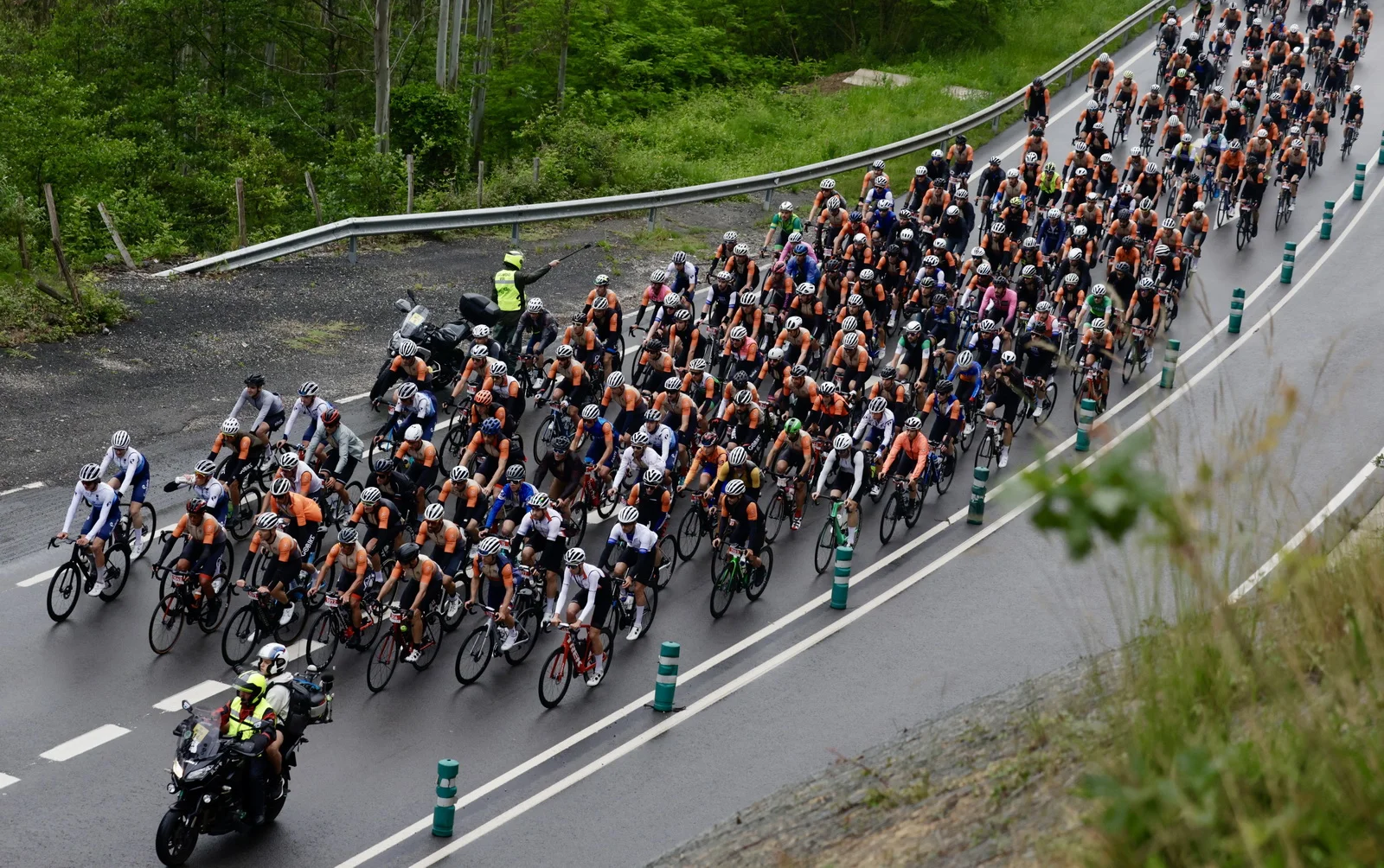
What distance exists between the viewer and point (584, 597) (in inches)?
617

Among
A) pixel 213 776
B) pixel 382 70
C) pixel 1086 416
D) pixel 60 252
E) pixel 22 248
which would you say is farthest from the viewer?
pixel 382 70

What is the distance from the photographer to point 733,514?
57.6ft

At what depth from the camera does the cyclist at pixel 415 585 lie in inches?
602

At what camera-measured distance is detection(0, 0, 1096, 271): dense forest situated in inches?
1188

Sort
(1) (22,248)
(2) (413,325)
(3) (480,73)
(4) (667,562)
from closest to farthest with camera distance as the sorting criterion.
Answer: (4) (667,562), (2) (413,325), (1) (22,248), (3) (480,73)

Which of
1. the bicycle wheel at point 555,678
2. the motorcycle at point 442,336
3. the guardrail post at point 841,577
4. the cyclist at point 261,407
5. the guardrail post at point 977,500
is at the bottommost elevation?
the bicycle wheel at point 555,678

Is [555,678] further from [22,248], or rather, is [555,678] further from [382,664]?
[22,248]

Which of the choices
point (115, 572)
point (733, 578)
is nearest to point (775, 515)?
point (733, 578)

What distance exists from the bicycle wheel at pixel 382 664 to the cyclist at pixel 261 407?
4.07m

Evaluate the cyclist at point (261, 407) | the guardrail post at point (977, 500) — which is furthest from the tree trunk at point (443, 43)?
the guardrail post at point (977, 500)

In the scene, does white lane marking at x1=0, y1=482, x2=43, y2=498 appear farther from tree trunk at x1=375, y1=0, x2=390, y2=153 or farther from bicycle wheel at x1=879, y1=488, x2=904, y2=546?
tree trunk at x1=375, y1=0, x2=390, y2=153

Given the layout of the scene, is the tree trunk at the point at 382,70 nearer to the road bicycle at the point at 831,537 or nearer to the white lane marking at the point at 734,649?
the white lane marking at the point at 734,649

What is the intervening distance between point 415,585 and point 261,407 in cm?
435

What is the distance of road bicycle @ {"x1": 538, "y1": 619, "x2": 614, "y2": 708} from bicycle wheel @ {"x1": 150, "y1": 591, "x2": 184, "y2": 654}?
12.7 feet
